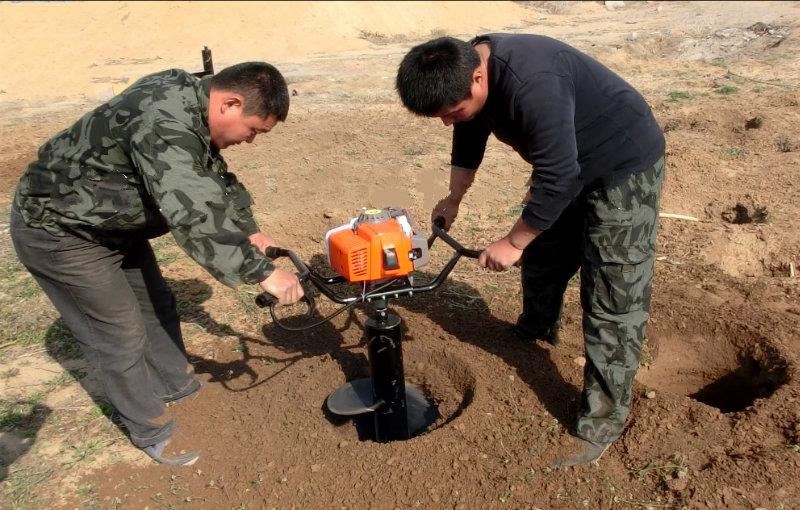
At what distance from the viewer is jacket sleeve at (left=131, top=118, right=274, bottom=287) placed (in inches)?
96.3

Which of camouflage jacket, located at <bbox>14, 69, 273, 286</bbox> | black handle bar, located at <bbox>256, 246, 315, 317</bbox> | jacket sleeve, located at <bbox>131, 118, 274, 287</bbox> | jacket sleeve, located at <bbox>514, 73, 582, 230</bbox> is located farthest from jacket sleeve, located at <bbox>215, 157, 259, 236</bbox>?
jacket sleeve, located at <bbox>514, 73, 582, 230</bbox>

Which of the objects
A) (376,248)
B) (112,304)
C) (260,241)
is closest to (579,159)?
(376,248)

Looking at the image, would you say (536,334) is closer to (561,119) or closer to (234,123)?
(561,119)

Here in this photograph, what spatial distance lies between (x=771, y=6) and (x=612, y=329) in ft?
76.4

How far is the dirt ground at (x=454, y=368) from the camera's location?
2.94 m

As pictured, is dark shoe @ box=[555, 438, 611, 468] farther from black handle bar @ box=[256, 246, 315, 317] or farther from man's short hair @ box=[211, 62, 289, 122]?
man's short hair @ box=[211, 62, 289, 122]

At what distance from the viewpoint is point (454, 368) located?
3.90 m

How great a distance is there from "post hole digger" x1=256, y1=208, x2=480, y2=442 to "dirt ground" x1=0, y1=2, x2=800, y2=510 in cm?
22

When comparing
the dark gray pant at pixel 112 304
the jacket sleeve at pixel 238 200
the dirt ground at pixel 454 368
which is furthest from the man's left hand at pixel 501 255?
the dark gray pant at pixel 112 304

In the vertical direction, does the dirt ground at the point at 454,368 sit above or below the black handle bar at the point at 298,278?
below

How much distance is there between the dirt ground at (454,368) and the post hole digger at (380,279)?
0.22 meters

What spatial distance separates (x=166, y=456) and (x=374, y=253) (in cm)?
169

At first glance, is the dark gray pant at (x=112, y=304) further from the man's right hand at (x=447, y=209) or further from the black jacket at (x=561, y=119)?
the black jacket at (x=561, y=119)

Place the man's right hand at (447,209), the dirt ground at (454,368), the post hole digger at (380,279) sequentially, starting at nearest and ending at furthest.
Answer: the post hole digger at (380,279), the dirt ground at (454,368), the man's right hand at (447,209)
